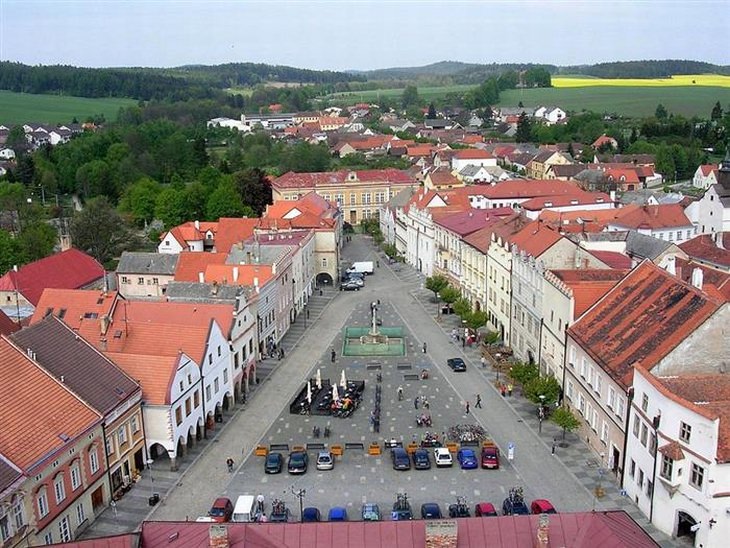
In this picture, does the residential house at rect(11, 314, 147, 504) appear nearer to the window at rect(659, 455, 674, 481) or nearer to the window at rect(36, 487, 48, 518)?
the window at rect(36, 487, 48, 518)

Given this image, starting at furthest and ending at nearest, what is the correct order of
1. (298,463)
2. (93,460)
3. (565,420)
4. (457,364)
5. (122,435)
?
(457,364), (565,420), (298,463), (122,435), (93,460)

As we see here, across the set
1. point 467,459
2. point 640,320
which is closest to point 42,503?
point 467,459

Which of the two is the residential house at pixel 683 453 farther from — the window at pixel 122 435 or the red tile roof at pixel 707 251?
the red tile roof at pixel 707 251

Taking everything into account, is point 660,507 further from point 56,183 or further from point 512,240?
point 56,183

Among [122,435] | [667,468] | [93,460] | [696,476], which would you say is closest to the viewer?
[696,476]

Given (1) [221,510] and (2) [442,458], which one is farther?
(2) [442,458]

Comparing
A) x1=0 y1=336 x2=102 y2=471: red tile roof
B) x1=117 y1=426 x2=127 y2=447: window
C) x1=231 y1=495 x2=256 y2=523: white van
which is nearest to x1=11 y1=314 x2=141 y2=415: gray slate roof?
x1=0 y1=336 x2=102 y2=471: red tile roof

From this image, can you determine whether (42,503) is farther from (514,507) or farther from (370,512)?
(514,507)
